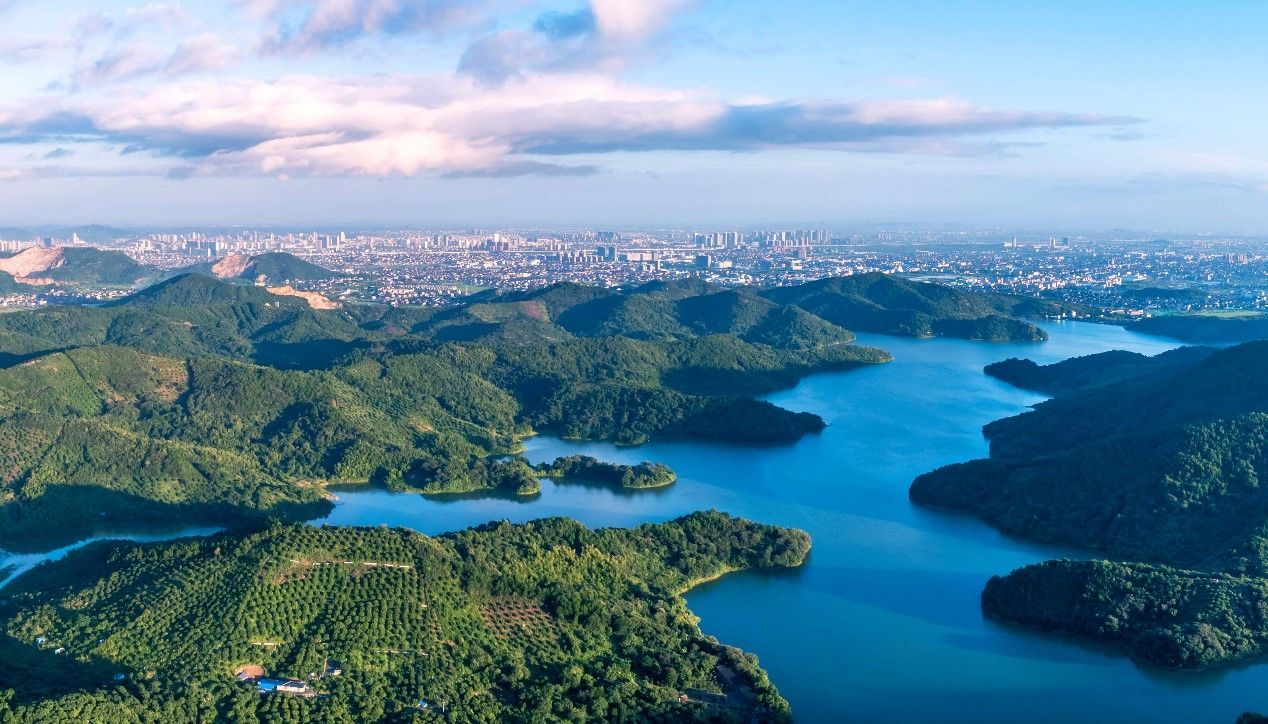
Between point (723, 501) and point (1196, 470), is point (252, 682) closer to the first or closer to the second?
point (723, 501)

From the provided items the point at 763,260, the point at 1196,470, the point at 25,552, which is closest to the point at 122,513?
the point at 25,552

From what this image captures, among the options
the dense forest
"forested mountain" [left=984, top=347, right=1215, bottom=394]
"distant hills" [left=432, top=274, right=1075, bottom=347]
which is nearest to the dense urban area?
"distant hills" [left=432, top=274, right=1075, bottom=347]

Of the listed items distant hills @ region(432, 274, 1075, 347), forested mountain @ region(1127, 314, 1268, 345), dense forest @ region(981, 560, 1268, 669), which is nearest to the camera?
dense forest @ region(981, 560, 1268, 669)

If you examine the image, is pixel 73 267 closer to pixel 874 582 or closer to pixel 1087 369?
pixel 1087 369

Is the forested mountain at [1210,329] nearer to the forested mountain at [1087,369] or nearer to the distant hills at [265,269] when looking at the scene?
the forested mountain at [1087,369]

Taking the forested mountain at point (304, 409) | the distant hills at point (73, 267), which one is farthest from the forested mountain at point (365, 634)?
the distant hills at point (73, 267)

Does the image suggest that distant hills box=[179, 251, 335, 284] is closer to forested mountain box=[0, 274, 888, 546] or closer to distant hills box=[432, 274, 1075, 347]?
distant hills box=[432, 274, 1075, 347]

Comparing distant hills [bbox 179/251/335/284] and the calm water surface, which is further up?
distant hills [bbox 179/251/335/284]
